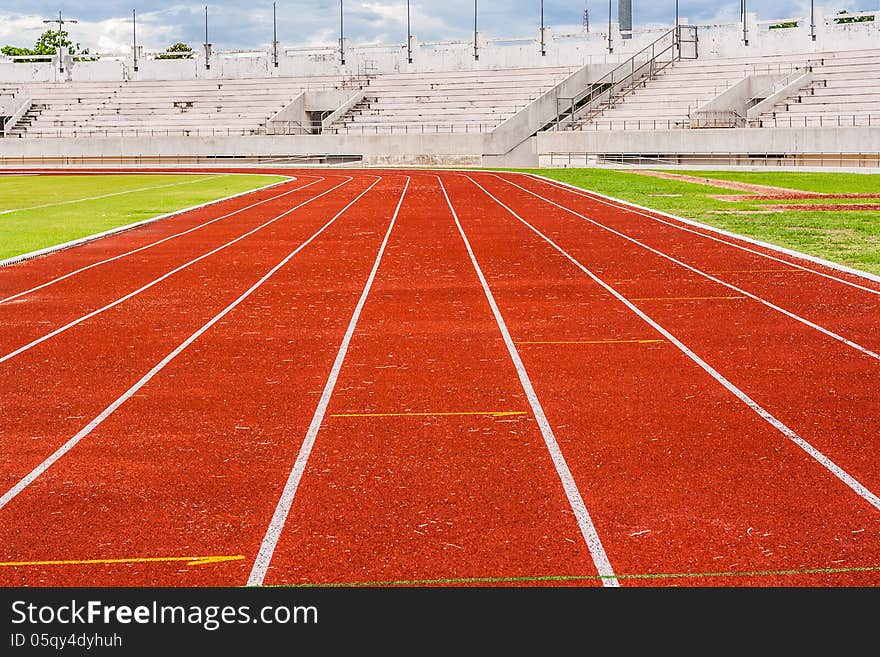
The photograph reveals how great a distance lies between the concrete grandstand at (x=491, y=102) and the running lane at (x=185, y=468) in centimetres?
3667

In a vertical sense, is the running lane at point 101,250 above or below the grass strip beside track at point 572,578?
above

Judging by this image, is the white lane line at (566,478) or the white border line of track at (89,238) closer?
the white lane line at (566,478)

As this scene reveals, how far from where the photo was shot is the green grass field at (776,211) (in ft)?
48.7

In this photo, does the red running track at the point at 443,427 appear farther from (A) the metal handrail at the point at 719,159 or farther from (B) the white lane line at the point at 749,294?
(A) the metal handrail at the point at 719,159

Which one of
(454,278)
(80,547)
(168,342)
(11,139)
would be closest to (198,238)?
(454,278)

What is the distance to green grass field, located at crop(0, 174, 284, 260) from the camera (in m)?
18.1

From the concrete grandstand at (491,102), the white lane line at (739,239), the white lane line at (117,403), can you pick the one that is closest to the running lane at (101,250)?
the white lane line at (117,403)

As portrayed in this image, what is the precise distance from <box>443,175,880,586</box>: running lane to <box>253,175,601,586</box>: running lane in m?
0.24

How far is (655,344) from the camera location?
28.3 ft

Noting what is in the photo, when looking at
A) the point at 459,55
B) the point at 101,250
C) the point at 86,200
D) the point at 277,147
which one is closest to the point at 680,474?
the point at 101,250

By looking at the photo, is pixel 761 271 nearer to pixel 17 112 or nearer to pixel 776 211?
pixel 776 211

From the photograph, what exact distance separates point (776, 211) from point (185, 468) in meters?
17.7

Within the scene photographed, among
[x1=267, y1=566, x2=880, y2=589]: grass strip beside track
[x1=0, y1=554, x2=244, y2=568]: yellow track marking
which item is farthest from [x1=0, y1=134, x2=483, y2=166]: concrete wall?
[x1=267, y1=566, x2=880, y2=589]: grass strip beside track
